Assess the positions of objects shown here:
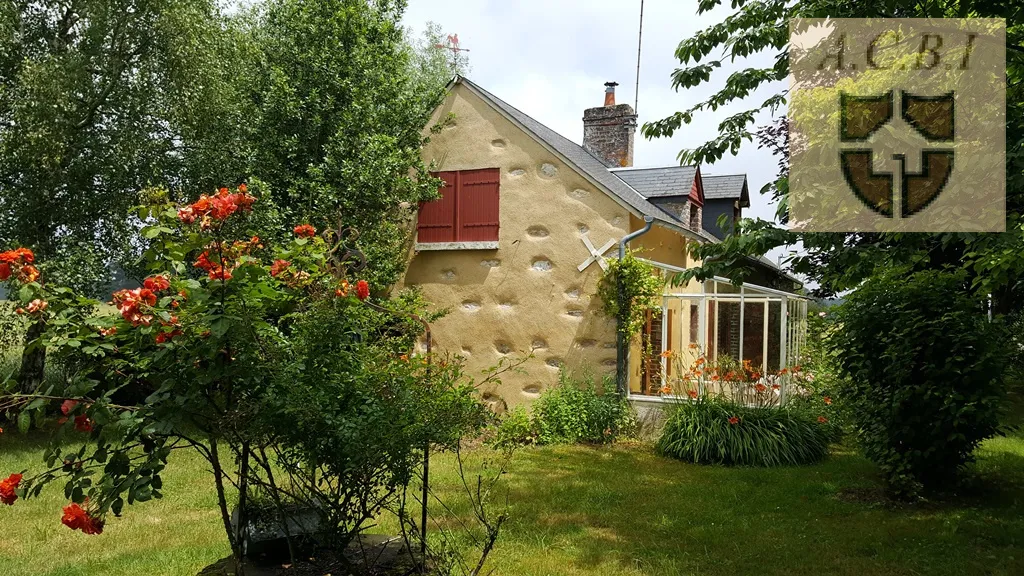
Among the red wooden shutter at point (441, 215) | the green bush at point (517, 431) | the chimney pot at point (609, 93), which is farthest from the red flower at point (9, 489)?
the chimney pot at point (609, 93)

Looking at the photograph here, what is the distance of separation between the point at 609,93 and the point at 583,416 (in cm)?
839

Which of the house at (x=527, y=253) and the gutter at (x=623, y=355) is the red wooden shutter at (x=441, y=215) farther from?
the gutter at (x=623, y=355)

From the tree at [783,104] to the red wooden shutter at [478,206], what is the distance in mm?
4459

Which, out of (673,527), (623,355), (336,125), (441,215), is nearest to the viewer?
(673,527)

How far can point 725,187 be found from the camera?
1620 cm

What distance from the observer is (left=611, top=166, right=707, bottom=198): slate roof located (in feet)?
41.2

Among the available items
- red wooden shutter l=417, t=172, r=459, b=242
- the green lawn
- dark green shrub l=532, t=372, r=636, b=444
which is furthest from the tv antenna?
the green lawn

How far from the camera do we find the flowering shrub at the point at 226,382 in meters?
2.91

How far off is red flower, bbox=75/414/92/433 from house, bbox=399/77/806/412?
7.09 metres

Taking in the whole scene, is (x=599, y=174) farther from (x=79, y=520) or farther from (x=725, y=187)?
(x=79, y=520)

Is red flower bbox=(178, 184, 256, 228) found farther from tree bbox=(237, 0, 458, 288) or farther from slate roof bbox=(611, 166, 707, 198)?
slate roof bbox=(611, 166, 707, 198)

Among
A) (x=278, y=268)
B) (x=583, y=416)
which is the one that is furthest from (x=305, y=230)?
(x=583, y=416)

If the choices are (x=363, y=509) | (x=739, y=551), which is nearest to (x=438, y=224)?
(x=739, y=551)

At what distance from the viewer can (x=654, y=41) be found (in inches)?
600
